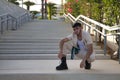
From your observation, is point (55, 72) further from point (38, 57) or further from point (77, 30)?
point (38, 57)

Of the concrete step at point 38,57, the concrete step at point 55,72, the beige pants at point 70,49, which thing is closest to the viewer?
the concrete step at point 55,72

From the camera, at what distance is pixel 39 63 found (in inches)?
404

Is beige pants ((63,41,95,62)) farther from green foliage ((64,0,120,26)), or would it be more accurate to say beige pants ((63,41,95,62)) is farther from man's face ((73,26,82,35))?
green foliage ((64,0,120,26))

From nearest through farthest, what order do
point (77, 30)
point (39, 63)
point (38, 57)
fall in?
point (77, 30) < point (39, 63) < point (38, 57)

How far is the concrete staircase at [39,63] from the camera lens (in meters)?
8.20

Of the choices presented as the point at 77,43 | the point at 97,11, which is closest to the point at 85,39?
the point at 77,43

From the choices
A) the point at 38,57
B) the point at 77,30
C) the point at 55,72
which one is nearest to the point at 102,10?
the point at 38,57

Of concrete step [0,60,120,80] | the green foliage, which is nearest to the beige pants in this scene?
concrete step [0,60,120,80]

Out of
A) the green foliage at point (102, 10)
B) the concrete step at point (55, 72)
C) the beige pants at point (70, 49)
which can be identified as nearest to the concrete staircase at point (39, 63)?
the concrete step at point (55, 72)

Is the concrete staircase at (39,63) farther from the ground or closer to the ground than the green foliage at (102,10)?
closer to the ground

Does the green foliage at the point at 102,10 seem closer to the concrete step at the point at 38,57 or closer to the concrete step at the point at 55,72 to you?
the concrete step at the point at 38,57

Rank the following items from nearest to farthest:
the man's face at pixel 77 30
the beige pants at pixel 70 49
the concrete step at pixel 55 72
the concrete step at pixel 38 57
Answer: the concrete step at pixel 55 72 < the man's face at pixel 77 30 < the beige pants at pixel 70 49 < the concrete step at pixel 38 57

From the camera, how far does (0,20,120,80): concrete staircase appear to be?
8.20 meters

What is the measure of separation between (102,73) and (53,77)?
41.5 inches
